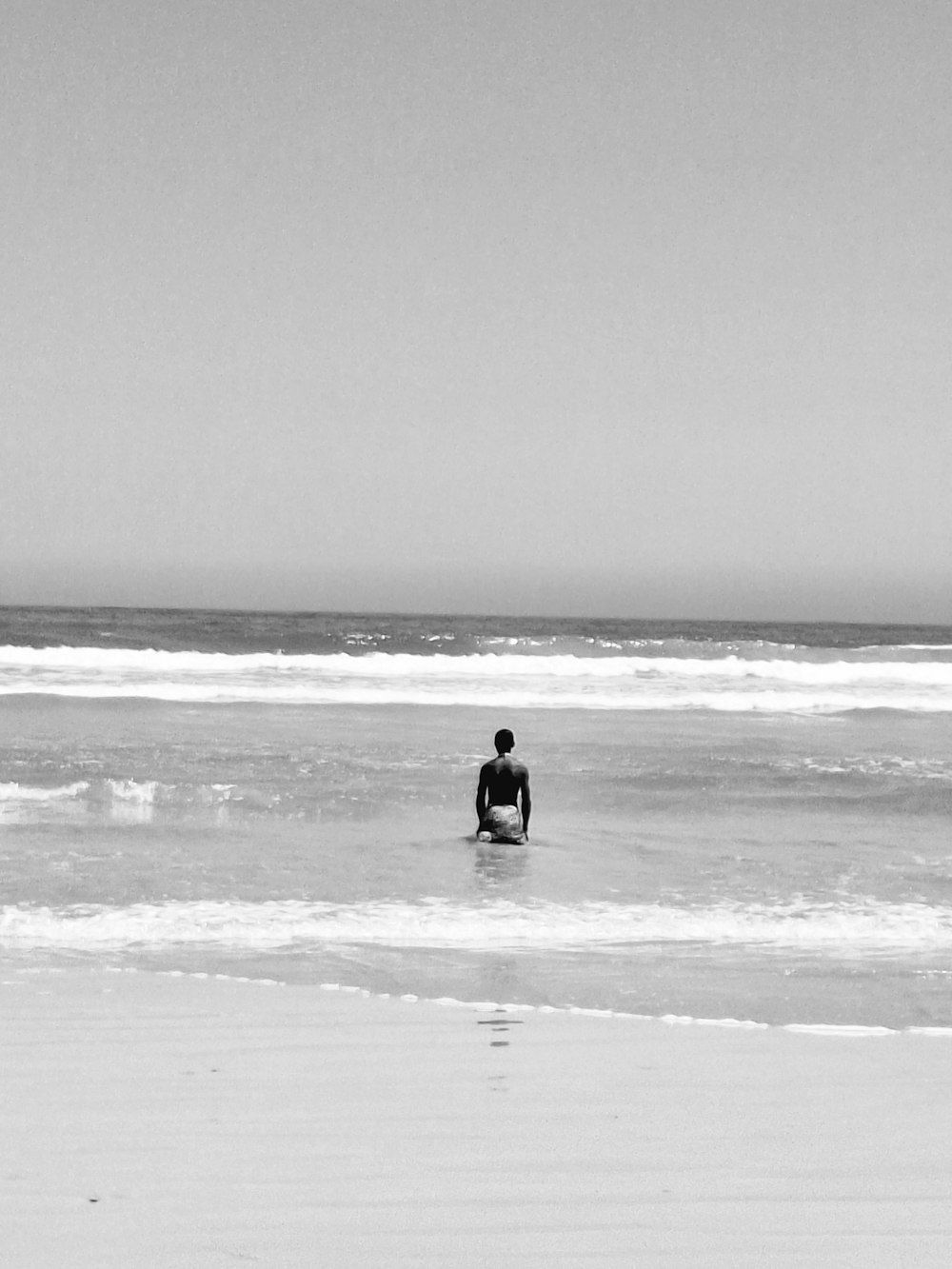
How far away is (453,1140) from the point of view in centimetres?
370

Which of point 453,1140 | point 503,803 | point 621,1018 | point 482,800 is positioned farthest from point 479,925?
point 453,1140

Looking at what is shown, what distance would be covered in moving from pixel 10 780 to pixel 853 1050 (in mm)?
8835

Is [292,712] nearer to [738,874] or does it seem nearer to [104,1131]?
→ [738,874]

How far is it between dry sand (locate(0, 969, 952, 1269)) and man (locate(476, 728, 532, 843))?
13.9ft

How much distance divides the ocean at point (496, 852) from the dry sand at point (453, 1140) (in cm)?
74

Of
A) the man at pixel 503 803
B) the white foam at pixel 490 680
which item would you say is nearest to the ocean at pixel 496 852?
the man at pixel 503 803

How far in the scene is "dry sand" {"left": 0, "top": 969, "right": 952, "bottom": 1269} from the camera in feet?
10.0

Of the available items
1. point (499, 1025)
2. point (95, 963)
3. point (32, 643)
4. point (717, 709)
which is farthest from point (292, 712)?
point (32, 643)

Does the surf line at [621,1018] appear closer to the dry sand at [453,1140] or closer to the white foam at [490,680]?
the dry sand at [453,1140]

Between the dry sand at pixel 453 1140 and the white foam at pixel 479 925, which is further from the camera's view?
the white foam at pixel 479 925

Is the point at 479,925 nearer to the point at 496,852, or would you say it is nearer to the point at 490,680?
the point at 496,852

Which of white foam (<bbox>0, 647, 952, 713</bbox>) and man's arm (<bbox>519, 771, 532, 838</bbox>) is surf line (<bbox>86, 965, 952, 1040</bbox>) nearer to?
man's arm (<bbox>519, 771, 532, 838</bbox>)

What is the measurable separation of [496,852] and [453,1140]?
5.45 m

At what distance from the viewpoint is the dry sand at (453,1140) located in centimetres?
306
